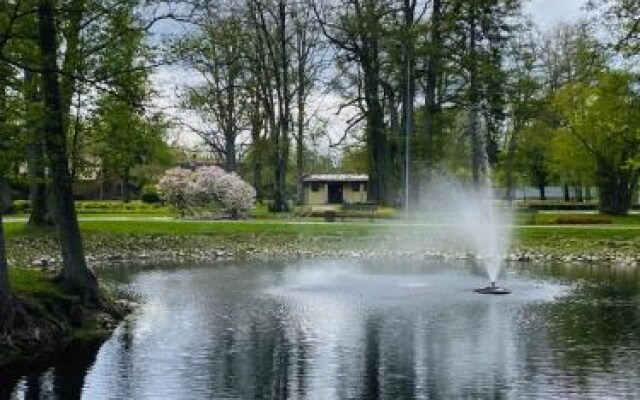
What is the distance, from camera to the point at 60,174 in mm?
18719

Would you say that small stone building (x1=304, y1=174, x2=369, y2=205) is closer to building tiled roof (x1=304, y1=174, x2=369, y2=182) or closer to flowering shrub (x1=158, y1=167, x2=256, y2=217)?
building tiled roof (x1=304, y1=174, x2=369, y2=182)

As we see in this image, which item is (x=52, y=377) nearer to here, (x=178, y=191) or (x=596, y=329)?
(x=596, y=329)

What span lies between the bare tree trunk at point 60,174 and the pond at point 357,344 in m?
1.36

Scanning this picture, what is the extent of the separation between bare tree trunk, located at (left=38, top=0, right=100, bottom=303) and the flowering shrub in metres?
29.1

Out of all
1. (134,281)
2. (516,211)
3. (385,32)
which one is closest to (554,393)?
(134,281)

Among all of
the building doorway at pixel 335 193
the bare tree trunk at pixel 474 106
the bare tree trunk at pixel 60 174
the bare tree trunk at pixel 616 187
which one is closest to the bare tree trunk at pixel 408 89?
the bare tree trunk at pixel 474 106

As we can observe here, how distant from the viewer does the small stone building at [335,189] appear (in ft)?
261

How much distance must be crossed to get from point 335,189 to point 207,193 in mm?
32624

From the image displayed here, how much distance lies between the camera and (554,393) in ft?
39.8

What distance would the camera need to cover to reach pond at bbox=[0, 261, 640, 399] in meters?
12.6

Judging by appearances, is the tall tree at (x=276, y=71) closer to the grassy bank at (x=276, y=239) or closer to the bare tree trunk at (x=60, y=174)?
the grassy bank at (x=276, y=239)

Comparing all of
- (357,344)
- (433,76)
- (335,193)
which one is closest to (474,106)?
(433,76)

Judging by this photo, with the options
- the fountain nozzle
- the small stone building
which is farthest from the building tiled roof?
the fountain nozzle

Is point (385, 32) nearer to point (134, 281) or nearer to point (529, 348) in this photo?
point (134, 281)
